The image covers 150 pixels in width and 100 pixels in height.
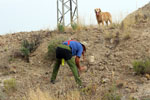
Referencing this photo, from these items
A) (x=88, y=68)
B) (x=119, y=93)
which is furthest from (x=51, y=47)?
(x=119, y=93)

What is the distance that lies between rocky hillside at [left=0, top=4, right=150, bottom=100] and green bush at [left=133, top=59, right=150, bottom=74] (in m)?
0.16

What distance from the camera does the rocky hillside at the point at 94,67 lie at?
5559 millimetres

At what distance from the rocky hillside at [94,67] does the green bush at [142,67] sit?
0.54 feet

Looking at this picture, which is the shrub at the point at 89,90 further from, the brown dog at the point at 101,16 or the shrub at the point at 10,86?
the brown dog at the point at 101,16

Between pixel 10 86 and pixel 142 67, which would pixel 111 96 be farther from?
pixel 10 86

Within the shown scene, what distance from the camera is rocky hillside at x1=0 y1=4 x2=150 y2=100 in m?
5.56

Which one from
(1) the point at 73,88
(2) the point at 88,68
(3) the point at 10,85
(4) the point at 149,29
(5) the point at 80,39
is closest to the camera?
(1) the point at 73,88

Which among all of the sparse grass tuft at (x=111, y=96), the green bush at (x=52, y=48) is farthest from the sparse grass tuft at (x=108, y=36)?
the sparse grass tuft at (x=111, y=96)

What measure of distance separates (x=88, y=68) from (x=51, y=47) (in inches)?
75.5

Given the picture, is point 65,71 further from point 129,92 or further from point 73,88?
point 129,92

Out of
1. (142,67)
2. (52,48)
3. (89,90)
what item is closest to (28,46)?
(52,48)

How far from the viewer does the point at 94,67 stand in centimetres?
742

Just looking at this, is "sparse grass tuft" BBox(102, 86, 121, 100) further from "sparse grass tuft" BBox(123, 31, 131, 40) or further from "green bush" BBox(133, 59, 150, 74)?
"sparse grass tuft" BBox(123, 31, 131, 40)

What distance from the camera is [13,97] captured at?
6.05 metres
